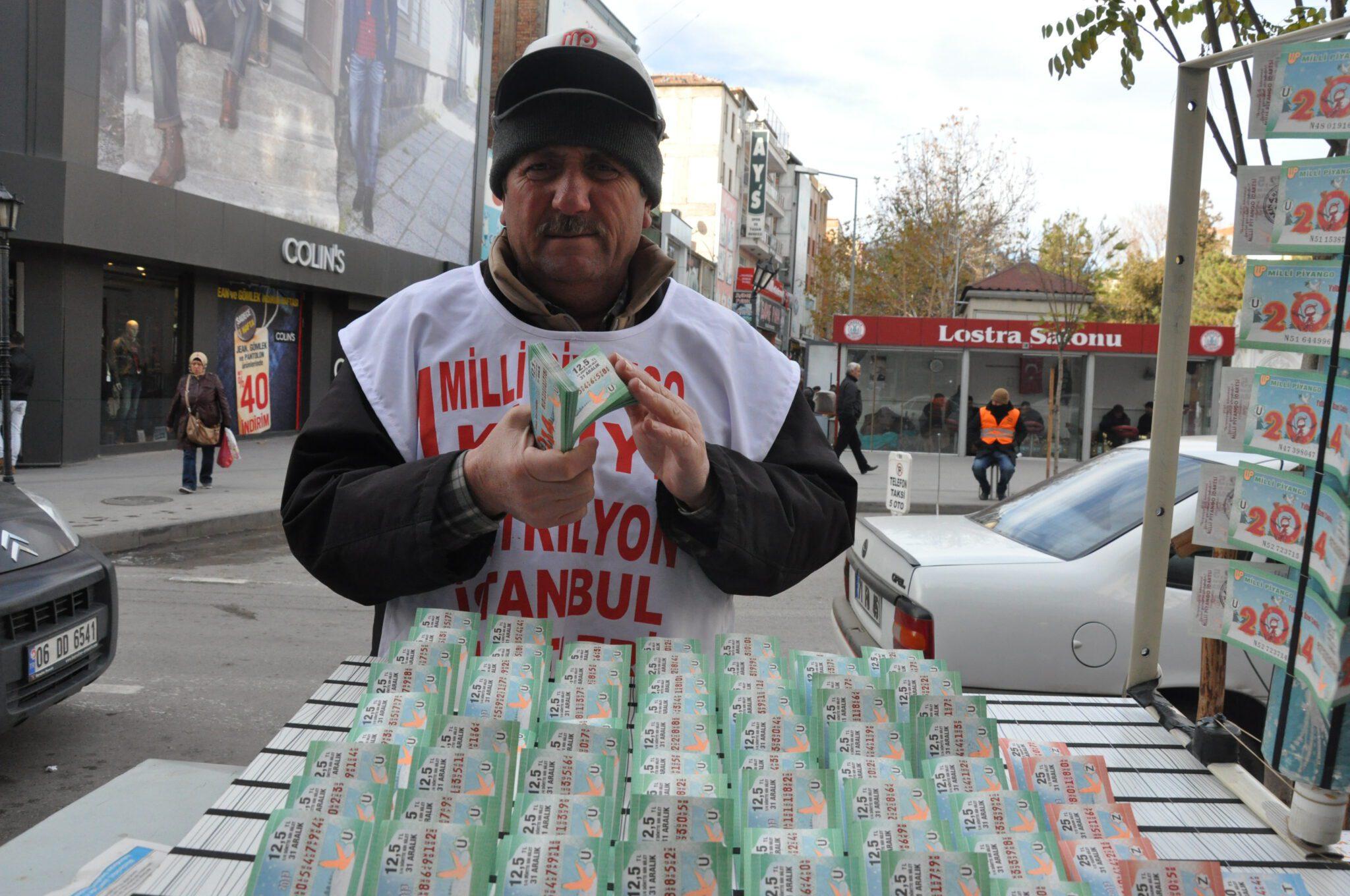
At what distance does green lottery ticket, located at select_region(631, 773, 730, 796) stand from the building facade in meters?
8.16

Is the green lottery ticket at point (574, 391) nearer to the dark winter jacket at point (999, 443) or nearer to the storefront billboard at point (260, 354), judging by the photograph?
the dark winter jacket at point (999, 443)

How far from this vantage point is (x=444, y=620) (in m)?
1.65

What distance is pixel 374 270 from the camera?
22172 millimetres

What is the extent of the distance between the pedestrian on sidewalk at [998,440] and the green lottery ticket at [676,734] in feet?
47.2

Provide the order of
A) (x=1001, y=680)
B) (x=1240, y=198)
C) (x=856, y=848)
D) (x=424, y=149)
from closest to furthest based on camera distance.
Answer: (x=856, y=848)
(x=1240, y=198)
(x=1001, y=680)
(x=424, y=149)

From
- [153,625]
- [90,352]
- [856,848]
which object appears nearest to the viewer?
[856,848]

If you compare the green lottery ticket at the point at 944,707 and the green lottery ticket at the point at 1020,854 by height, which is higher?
the green lottery ticket at the point at 944,707

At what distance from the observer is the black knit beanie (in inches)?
68.3

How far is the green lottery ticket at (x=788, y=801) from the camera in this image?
1197 mm

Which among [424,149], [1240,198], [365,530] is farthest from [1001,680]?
[424,149]

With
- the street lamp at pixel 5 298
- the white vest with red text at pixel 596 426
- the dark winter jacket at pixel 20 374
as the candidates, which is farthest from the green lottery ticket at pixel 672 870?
the dark winter jacket at pixel 20 374

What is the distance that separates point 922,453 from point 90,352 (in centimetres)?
1676

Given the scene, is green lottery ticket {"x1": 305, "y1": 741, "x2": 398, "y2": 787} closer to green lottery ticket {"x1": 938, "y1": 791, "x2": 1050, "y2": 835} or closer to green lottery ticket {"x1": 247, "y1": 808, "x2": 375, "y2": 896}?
green lottery ticket {"x1": 247, "y1": 808, "x2": 375, "y2": 896}

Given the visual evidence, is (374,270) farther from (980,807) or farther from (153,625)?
(980,807)
